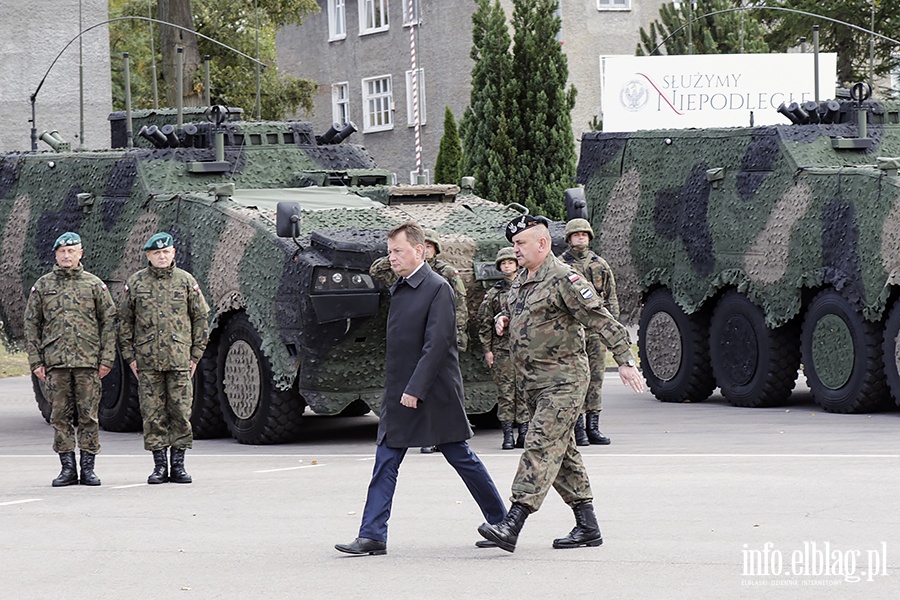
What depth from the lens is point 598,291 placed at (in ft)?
46.9

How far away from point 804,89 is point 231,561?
2011cm

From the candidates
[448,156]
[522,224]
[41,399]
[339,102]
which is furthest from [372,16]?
[522,224]

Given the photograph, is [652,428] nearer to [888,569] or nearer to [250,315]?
[250,315]

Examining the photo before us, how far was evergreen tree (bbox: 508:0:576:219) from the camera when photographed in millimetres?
30172

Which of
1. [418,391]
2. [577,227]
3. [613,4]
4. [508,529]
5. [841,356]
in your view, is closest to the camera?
[508,529]

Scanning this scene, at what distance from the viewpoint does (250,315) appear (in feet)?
49.1

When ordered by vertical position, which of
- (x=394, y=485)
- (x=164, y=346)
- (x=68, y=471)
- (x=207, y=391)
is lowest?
(x=68, y=471)

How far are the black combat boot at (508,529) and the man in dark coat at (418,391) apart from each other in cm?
28

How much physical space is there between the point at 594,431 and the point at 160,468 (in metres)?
3.59

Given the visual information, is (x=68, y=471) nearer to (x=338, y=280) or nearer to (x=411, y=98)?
(x=338, y=280)

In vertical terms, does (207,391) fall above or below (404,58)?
below

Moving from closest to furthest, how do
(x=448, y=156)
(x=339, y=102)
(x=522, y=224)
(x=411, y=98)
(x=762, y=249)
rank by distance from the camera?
(x=522, y=224)
(x=762, y=249)
(x=448, y=156)
(x=411, y=98)
(x=339, y=102)

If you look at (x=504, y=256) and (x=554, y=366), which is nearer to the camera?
(x=554, y=366)

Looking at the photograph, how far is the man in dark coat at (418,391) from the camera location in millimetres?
9242
